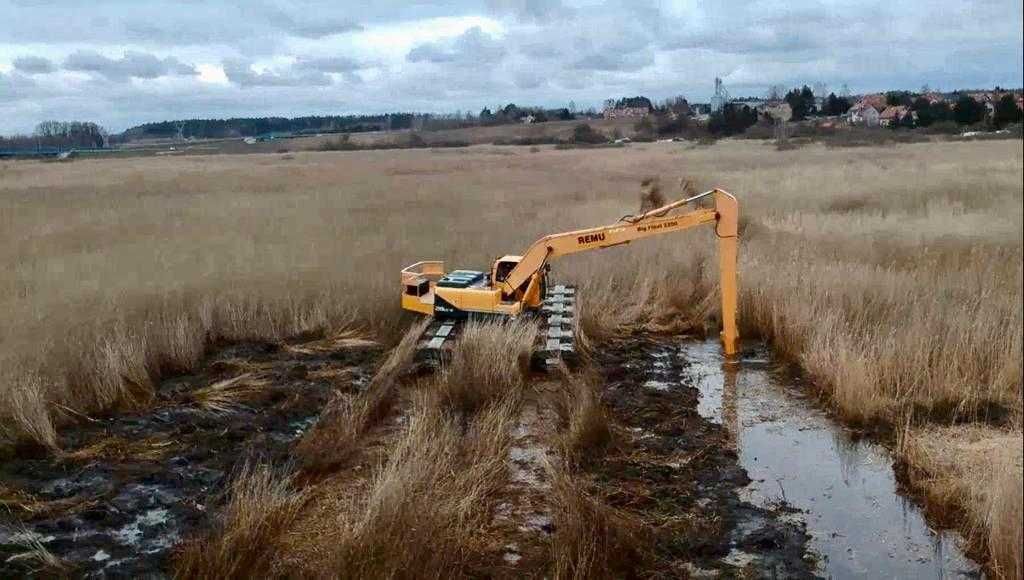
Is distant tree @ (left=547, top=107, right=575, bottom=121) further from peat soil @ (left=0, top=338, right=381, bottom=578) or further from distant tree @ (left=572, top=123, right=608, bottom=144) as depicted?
peat soil @ (left=0, top=338, right=381, bottom=578)

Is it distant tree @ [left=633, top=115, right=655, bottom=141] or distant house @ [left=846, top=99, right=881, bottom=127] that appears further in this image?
distant tree @ [left=633, top=115, right=655, bottom=141]

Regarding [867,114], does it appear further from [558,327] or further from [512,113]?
[512,113]

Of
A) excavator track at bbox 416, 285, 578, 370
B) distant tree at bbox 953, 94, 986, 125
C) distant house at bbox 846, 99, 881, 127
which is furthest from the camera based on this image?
distant house at bbox 846, 99, 881, 127

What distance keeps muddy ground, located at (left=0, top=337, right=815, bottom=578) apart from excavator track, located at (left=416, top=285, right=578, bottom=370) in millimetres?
661

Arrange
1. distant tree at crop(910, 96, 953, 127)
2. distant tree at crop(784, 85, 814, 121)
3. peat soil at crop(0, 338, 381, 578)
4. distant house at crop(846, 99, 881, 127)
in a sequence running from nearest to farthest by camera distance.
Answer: distant tree at crop(910, 96, 953, 127) → peat soil at crop(0, 338, 381, 578) → distant house at crop(846, 99, 881, 127) → distant tree at crop(784, 85, 814, 121)

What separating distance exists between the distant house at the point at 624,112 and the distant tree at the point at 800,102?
1075 inches

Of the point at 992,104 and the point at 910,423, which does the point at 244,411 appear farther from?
the point at 992,104

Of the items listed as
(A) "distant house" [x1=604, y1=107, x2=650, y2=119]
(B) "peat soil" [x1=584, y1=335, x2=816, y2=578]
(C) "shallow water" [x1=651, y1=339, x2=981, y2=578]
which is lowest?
(C) "shallow water" [x1=651, y1=339, x2=981, y2=578]

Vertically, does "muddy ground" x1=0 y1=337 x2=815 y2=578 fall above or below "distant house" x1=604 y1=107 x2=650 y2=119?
below

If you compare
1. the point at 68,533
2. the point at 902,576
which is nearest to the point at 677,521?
the point at 902,576

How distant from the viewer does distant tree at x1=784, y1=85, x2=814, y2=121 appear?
47438 millimetres

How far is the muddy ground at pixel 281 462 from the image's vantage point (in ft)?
18.2

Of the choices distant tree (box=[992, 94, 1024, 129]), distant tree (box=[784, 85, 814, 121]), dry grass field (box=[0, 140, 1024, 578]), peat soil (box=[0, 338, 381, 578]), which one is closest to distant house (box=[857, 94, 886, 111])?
dry grass field (box=[0, 140, 1024, 578])

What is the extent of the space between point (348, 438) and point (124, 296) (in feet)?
15.2
